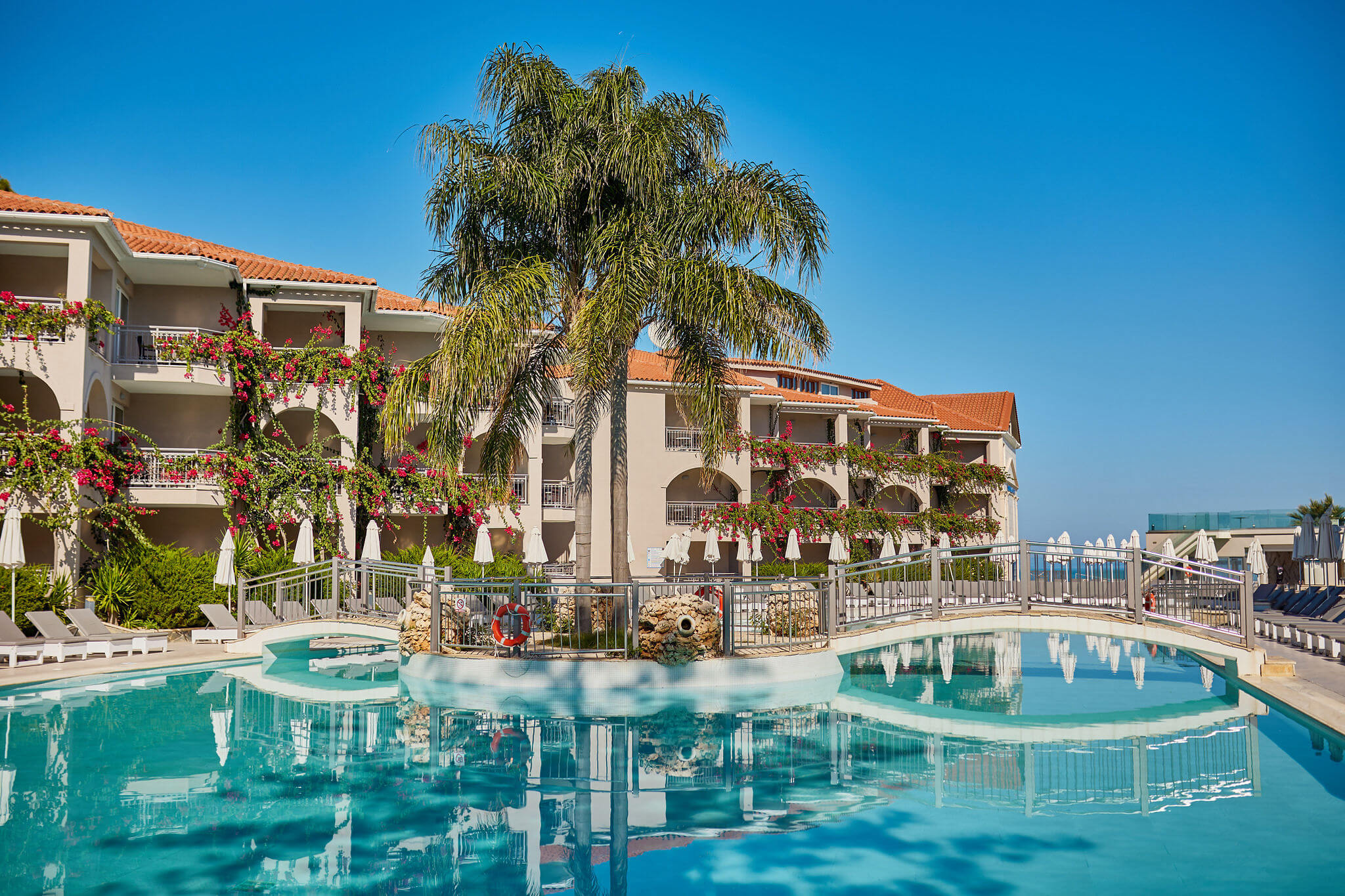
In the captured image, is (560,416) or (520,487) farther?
(560,416)

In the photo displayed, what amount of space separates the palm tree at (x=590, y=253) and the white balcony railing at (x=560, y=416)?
14731 millimetres

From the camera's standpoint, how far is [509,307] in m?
13.9

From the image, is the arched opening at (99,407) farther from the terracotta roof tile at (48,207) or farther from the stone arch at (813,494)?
the stone arch at (813,494)

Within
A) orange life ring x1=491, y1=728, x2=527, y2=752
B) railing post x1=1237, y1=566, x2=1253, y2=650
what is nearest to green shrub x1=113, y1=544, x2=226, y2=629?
orange life ring x1=491, y1=728, x2=527, y2=752

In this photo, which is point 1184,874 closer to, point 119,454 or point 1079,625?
point 1079,625

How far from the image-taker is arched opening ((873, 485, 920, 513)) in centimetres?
4059

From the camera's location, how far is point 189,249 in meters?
23.7

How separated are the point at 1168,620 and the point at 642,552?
19.4 meters

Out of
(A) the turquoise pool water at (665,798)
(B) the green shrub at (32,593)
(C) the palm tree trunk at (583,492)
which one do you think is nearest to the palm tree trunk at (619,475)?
(C) the palm tree trunk at (583,492)

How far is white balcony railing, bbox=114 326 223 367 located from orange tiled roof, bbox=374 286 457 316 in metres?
4.77

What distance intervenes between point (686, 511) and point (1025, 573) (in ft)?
63.0

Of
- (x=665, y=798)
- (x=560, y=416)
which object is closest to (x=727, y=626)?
(x=665, y=798)

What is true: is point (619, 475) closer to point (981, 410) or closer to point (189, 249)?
point (189, 249)

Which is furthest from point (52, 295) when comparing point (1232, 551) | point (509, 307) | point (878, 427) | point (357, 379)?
point (1232, 551)
